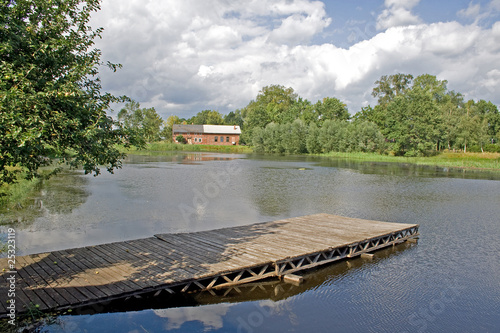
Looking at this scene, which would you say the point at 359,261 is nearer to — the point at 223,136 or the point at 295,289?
the point at 295,289

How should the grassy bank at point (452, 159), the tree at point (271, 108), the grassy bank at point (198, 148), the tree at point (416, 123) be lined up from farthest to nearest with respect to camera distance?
the tree at point (271, 108) < the grassy bank at point (198, 148) < the tree at point (416, 123) < the grassy bank at point (452, 159)

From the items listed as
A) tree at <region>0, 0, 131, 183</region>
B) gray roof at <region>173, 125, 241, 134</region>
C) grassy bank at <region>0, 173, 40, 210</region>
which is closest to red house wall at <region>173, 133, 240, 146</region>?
gray roof at <region>173, 125, 241, 134</region>

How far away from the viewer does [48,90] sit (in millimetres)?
6137

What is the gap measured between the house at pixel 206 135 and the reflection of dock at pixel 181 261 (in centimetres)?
9656

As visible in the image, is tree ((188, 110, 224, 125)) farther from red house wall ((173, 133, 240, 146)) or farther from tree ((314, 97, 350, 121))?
tree ((314, 97, 350, 121))

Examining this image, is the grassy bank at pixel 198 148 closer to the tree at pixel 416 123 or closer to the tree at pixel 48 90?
the tree at pixel 416 123

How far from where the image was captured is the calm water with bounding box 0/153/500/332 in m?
8.54

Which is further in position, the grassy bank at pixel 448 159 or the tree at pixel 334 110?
the tree at pixel 334 110

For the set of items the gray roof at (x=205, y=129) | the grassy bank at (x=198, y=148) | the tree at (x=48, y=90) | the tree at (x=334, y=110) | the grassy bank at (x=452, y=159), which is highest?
the tree at (x=334, y=110)

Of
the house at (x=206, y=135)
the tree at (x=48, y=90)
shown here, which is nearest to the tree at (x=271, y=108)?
the house at (x=206, y=135)

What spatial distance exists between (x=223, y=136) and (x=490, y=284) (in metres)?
102

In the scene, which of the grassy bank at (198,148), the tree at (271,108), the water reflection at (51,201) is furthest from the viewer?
the tree at (271,108)

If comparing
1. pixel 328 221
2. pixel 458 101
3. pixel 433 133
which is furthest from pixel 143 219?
pixel 458 101

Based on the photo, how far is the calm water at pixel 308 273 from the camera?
8.54 m
